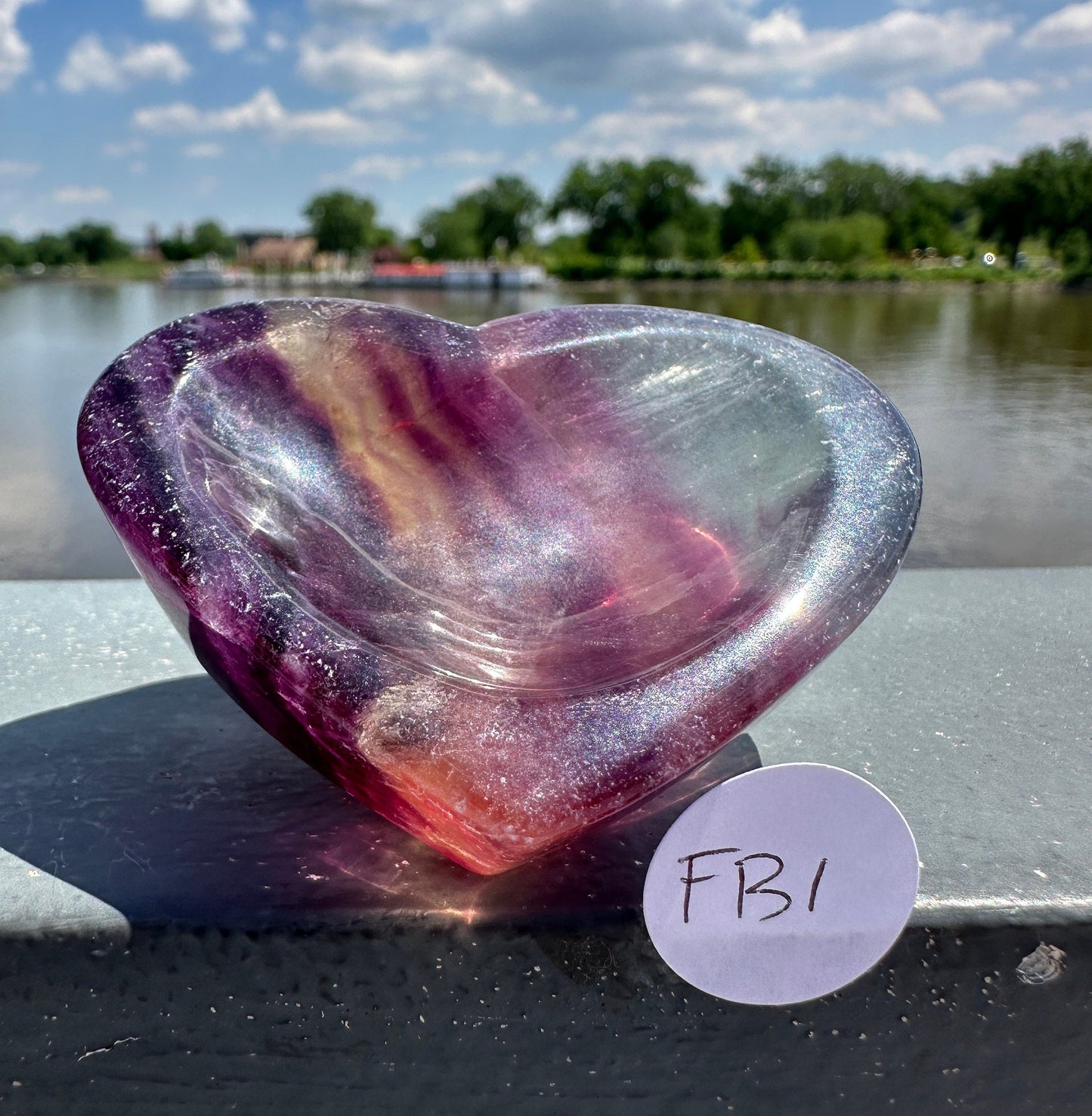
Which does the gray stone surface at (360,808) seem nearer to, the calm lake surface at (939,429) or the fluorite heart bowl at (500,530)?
the fluorite heart bowl at (500,530)

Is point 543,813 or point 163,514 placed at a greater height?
point 163,514

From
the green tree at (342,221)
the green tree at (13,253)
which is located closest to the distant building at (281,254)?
the green tree at (342,221)

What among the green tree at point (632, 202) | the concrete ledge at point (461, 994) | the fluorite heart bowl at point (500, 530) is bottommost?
the concrete ledge at point (461, 994)

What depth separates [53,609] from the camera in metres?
1.68

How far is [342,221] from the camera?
27719 millimetres

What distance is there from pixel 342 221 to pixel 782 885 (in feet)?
94.3

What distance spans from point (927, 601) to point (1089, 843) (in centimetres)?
77

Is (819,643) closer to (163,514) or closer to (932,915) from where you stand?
(932,915)

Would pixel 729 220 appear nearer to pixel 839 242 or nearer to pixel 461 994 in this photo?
pixel 839 242

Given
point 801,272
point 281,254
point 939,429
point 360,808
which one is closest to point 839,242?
point 801,272

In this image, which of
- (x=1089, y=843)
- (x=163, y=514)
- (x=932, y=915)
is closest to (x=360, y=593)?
(x=163, y=514)

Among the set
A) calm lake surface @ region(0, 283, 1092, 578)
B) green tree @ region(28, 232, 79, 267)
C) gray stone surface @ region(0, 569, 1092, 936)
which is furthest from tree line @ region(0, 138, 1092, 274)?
gray stone surface @ region(0, 569, 1092, 936)

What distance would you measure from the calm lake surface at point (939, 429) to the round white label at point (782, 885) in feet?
3.31

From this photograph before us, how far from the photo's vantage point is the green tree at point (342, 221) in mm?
27684
